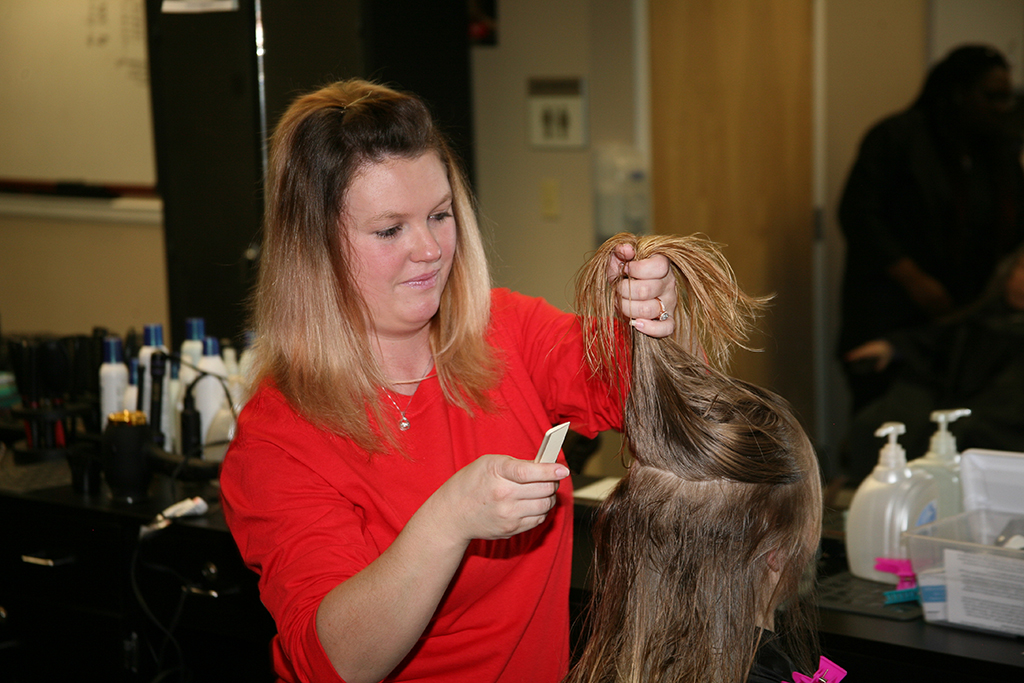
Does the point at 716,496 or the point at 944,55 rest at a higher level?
the point at 944,55

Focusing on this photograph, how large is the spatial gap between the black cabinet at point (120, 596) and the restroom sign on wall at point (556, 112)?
8.08 feet

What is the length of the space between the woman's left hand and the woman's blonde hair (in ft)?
1.02

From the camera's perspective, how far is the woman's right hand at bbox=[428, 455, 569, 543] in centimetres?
91

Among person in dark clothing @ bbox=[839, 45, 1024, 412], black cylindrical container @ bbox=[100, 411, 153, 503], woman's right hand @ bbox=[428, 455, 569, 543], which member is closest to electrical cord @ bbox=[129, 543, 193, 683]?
black cylindrical container @ bbox=[100, 411, 153, 503]

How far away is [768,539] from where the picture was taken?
3.60 feet

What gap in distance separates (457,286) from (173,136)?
1775mm

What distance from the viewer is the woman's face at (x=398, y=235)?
120 centimetres

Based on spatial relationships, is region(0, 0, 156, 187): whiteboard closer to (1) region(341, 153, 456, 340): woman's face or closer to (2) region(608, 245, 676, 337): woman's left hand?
(1) region(341, 153, 456, 340): woman's face

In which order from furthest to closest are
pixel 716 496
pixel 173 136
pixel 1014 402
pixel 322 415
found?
pixel 173 136, pixel 1014 402, pixel 322 415, pixel 716 496

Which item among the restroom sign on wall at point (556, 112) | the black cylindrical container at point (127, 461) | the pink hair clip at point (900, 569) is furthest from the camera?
the restroom sign on wall at point (556, 112)

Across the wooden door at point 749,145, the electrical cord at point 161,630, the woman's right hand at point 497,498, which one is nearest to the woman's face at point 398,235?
the woman's right hand at point 497,498

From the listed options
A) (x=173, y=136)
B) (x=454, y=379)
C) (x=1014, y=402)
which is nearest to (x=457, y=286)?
(x=454, y=379)

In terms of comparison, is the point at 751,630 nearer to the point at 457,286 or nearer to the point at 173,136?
the point at 457,286

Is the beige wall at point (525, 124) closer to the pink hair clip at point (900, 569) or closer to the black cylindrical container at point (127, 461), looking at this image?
the black cylindrical container at point (127, 461)
